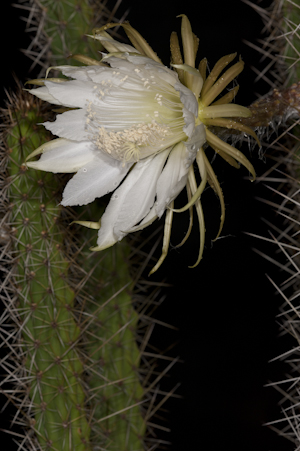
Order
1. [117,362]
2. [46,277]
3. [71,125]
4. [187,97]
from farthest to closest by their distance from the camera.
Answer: [117,362], [46,277], [71,125], [187,97]

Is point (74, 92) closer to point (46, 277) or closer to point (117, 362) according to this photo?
point (46, 277)

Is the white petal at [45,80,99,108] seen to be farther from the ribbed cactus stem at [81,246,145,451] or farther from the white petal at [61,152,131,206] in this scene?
the ribbed cactus stem at [81,246,145,451]

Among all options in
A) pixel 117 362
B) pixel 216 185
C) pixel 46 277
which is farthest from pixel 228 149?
pixel 117 362

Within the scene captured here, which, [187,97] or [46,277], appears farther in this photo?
[46,277]

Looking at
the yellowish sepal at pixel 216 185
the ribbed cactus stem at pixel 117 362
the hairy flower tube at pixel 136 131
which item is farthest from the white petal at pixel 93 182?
the ribbed cactus stem at pixel 117 362

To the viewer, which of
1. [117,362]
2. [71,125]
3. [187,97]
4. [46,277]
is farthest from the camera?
[117,362]

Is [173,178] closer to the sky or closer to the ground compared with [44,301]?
closer to the sky

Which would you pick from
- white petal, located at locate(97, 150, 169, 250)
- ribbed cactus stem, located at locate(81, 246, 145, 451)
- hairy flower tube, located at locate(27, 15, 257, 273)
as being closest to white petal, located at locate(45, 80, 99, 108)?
hairy flower tube, located at locate(27, 15, 257, 273)
